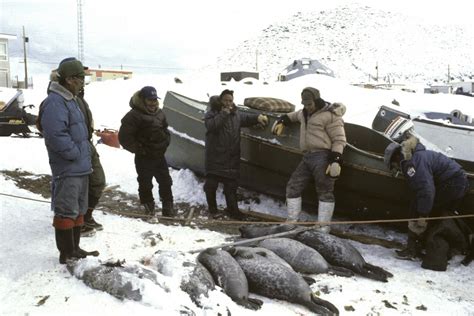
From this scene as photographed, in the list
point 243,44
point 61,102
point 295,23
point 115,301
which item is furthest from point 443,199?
point 295,23

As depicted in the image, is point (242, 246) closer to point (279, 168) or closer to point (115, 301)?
point (115, 301)

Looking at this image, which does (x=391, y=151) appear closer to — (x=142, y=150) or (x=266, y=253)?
(x=266, y=253)

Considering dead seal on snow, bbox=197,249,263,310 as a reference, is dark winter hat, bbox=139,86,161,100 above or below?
above

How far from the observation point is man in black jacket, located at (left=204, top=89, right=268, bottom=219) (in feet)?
20.3

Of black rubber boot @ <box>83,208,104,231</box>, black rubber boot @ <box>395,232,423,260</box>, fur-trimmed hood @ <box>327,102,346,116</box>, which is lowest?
black rubber boot @ <box>395,232,423,260</box>

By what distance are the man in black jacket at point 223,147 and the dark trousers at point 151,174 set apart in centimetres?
59

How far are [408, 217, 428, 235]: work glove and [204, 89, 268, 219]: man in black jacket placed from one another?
7.22 ft

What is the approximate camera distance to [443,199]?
202 inches

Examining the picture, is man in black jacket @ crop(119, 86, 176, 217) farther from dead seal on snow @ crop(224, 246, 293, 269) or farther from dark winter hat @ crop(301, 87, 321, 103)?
dead seal on snow @ crop(224, 246, 293, 269)

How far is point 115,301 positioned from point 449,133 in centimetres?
555

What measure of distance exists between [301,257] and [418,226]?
148 cm

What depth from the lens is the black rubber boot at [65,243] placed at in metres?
3.95

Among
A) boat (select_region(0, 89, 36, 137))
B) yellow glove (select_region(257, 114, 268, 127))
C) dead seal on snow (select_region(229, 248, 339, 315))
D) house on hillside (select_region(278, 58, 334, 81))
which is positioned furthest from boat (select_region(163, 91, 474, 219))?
house on hillside (select_region(278, 58, 334, 81))

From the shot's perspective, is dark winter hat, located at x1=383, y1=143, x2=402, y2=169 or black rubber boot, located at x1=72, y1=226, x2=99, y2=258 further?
dark winter hat, located at x1=383, y1=143, x2=402, y2=169
